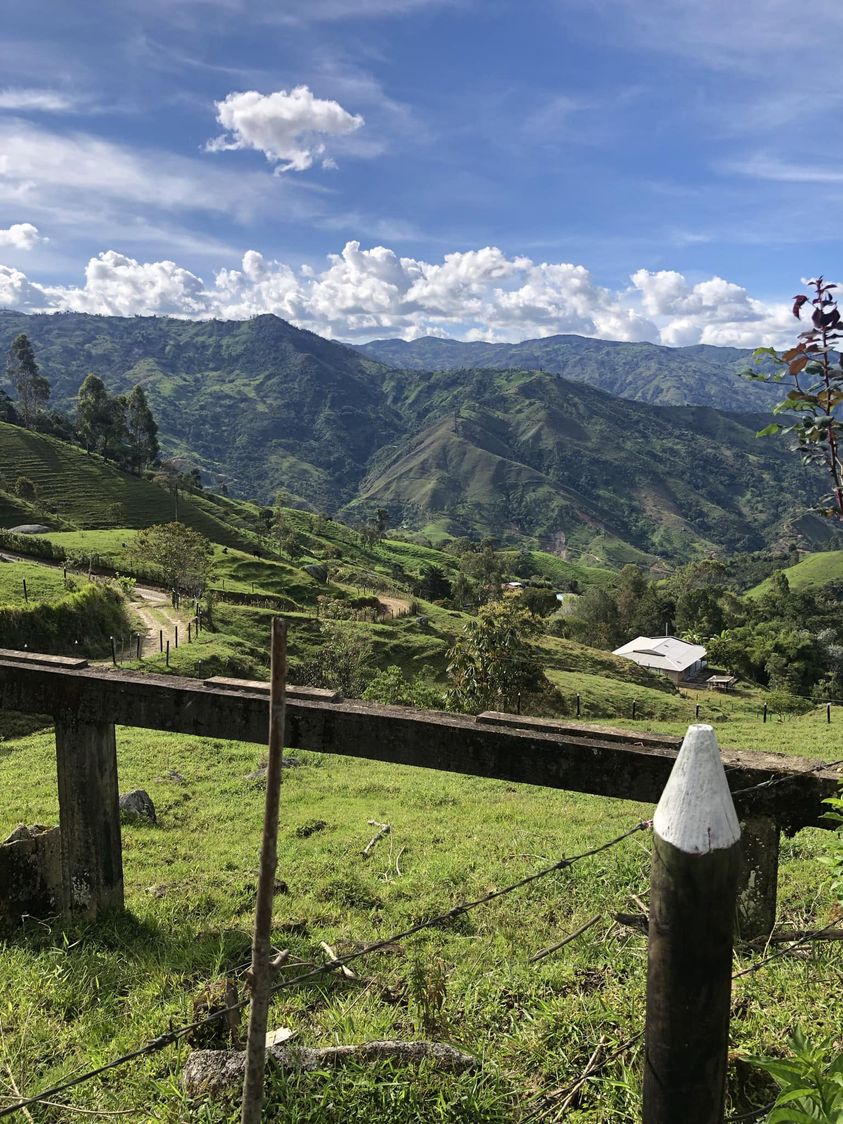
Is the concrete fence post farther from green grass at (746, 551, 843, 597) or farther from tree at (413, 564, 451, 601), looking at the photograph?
green grass at (746, 551, 843, 597)

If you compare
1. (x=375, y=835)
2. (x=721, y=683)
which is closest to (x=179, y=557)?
(x=375, y=835)

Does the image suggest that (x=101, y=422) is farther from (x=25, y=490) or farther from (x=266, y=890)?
(x=266, y=890)

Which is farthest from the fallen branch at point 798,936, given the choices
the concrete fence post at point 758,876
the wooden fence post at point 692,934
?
the wooden fence post at point 692,934

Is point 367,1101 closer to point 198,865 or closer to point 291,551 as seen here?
point 198,865

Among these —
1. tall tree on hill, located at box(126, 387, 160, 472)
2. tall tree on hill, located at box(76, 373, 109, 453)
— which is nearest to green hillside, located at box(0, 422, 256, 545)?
tall tree on hill, located at box(76, 373, 109, 453)

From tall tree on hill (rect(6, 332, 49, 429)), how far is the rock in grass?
132471 millimetres

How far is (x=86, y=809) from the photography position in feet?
15.0

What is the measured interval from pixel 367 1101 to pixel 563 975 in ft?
5.13

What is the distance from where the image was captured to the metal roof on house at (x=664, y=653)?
69812mm

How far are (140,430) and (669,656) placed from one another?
297 ft

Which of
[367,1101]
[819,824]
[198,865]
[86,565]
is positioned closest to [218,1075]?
[367,1101]

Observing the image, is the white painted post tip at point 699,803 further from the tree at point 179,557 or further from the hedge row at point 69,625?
the tree at point 179,557

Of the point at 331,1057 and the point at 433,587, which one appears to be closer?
the point at 331,1057

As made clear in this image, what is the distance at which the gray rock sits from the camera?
9867mm
